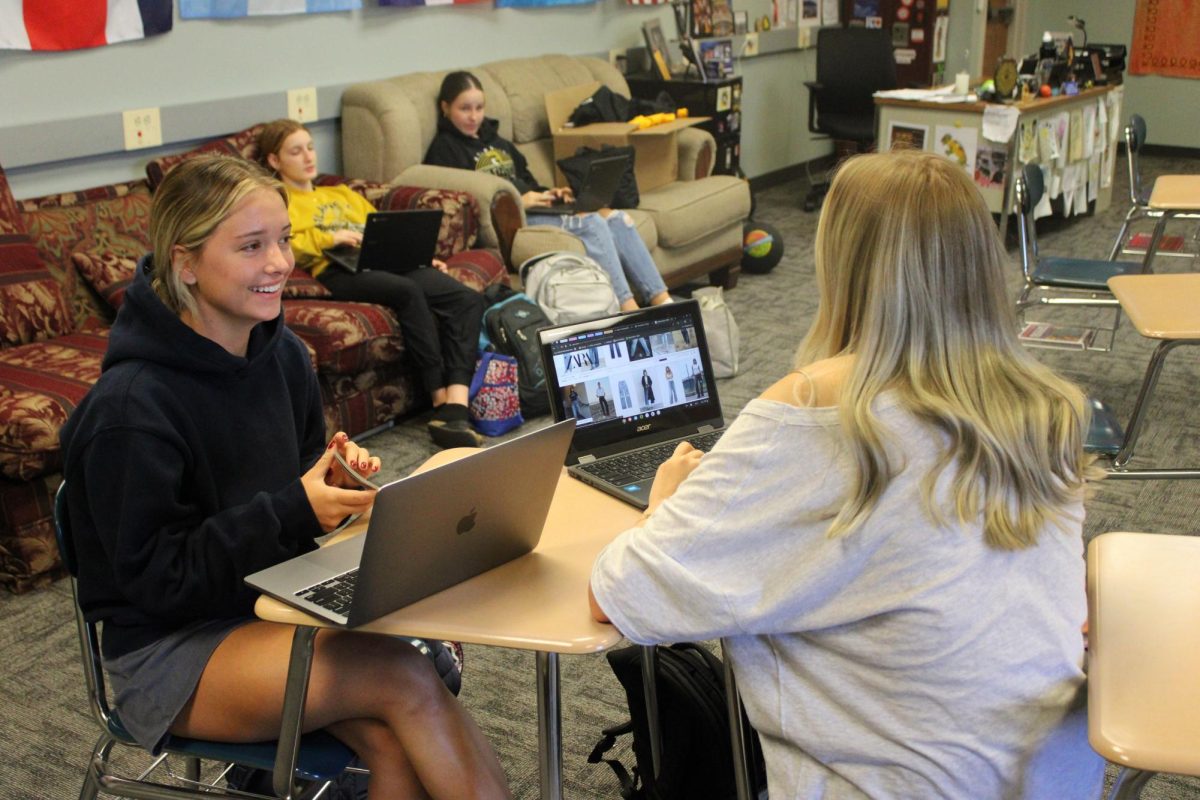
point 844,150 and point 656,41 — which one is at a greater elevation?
point 656,41

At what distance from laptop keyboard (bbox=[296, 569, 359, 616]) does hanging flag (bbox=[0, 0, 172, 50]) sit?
9.02ft

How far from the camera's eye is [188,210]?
161cm

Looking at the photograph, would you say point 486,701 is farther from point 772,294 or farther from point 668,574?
point 772,294

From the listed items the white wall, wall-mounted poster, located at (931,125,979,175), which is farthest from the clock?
the white wall

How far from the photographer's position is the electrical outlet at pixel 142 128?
12.5 ft

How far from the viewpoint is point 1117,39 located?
340 inches

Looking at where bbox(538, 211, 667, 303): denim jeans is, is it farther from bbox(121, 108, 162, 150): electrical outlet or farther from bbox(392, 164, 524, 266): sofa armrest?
bbox(121, 108, 162, 150): electrical outlet

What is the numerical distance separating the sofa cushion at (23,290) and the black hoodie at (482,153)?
1.67 metres

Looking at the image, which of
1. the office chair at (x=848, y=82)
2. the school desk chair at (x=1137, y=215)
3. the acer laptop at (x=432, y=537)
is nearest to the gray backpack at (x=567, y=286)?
the school desk chair at (x=1137, y=215)

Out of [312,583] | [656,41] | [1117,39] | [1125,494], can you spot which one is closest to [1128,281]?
[1125,494]

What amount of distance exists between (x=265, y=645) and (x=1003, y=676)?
0.88m

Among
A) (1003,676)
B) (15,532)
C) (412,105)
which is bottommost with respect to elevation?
(15,532)

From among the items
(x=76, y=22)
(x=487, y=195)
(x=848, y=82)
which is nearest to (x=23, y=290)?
(x=76, y=22)

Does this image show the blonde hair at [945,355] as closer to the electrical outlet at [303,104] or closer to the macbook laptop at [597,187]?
the macbook laptop at [597,187]
